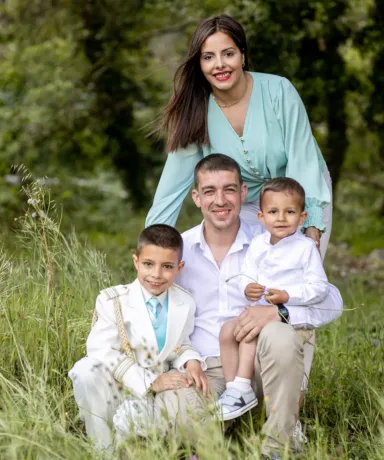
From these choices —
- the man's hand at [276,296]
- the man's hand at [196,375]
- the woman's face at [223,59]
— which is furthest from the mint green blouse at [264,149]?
the man's hand at [196,375]

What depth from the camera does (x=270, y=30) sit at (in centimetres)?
842

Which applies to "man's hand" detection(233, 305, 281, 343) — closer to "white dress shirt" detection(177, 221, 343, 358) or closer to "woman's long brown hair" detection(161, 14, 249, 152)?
"white dress shirt" detection(177, 221, 343, 358)

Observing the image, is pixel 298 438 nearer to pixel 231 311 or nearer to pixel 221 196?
pixel 231 311

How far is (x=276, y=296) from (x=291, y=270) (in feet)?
0.57

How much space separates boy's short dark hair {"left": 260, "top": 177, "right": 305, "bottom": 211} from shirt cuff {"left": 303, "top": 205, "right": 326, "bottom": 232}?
0.15 meters

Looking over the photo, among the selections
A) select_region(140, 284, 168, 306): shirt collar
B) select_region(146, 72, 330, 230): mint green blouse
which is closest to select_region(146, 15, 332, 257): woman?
select_region(146, 72, 330, 230): mint green blouse

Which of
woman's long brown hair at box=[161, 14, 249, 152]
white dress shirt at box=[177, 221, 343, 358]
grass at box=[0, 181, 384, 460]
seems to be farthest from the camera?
woman's long brown hair at box=[161, 14, 249, 152]

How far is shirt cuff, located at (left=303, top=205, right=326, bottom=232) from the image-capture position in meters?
3.90

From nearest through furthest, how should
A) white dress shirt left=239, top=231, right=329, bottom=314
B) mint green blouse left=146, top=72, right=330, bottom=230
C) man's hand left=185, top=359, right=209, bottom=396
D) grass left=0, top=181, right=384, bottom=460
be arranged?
grass left=0, top=181, right=384, bottom=460 → man's hand left=185, top=359, right=209, bottom=396 → white dress shirt left=239, top=231, right=329, bottom=314 → mint green blouse left=146, top=72, right=330, bottom=230

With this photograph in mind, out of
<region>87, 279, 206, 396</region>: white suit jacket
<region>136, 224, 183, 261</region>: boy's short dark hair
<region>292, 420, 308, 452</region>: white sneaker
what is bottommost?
<region>292, 420, 308, 452</region>: white sneaker

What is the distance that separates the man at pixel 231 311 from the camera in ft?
11.3

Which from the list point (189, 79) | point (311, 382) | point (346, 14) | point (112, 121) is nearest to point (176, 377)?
point (311, 382)

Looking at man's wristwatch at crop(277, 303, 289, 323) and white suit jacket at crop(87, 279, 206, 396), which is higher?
man's wristwatch at crop(277, 303, 289, 323)

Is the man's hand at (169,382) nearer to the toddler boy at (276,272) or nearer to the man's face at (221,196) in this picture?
the toddler boy at (276,272)
